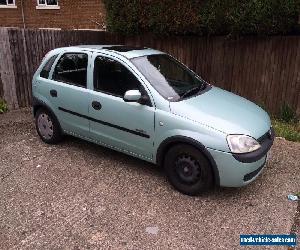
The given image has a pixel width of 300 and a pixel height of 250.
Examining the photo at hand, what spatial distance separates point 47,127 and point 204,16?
4.26m

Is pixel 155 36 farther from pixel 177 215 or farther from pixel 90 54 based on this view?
pixel 177 215

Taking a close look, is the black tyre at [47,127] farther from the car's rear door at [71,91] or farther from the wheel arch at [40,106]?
the car's rear door at [71,91]

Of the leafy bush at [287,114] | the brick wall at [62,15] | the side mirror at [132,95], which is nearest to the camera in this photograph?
the side mirror at [132,95]

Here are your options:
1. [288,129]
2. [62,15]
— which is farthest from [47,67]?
[62,15]

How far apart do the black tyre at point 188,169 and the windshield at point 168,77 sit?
30.0 inches

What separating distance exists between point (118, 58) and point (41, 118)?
2.00m

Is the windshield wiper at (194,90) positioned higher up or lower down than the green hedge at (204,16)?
lower down

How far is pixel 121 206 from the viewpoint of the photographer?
437cm

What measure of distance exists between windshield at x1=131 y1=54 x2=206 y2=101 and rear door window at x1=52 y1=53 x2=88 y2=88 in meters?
0.90

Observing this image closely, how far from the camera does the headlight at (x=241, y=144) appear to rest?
4.14 metres

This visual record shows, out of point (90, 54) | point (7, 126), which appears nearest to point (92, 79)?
point (90, 54)

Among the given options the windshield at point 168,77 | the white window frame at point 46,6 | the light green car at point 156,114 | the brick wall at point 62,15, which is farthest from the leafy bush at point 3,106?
the white window frame at point 46,6

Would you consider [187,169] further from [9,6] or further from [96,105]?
[9,6]

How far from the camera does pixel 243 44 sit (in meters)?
7.83
